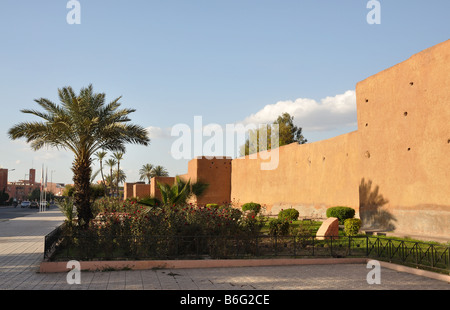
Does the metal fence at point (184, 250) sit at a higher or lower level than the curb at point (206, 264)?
higher

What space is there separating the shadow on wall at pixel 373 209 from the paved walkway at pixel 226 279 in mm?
7253

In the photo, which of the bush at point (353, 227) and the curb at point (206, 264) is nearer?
the curb at point (206, 264)

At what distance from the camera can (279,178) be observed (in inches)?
1180

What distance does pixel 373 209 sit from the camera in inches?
741

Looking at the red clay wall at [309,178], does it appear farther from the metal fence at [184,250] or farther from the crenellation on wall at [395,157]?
the metal fence at [184,250]

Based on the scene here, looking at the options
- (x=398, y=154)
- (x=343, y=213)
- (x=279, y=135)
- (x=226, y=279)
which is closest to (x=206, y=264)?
(x=226, y=279)

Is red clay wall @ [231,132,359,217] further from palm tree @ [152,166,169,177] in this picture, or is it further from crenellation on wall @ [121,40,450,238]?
palm tree @ [152,166,169,177]

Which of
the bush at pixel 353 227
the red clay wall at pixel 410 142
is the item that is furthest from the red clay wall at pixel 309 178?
the bush at pixel 353 227

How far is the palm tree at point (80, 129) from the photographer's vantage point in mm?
17266

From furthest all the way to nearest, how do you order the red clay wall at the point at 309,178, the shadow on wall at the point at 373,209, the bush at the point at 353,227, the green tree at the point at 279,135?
the green tree at the point at 279,135, the red clay wall at the point at 309,178, the shadow on wall at the point at 373,209, the bush at the point at 353,227

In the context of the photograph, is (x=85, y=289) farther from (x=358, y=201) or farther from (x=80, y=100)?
(x=358, y=201)

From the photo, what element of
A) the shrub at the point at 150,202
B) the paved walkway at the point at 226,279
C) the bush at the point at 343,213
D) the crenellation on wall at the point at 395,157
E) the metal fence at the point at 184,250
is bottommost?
the paved walkway at the point at 226,279

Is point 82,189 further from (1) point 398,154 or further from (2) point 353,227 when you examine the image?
(1) point 398,154
